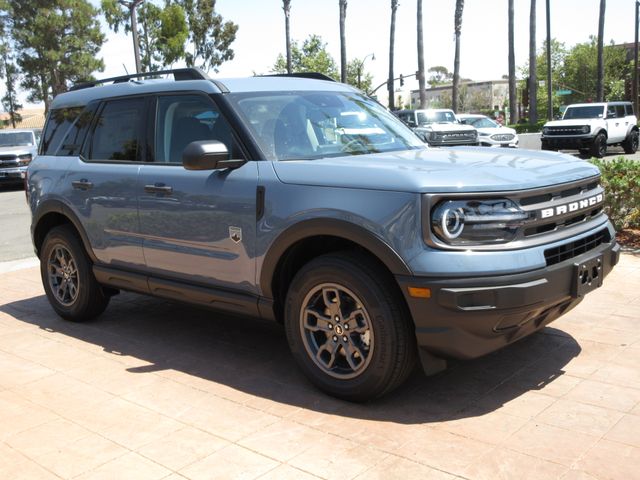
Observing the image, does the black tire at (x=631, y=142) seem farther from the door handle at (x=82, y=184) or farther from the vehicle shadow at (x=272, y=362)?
the door handle at (x=82, y=184)

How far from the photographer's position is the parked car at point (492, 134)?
76.8 feet

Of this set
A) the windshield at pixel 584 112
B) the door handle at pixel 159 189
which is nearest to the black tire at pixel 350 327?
the door handle at pixel 159 189

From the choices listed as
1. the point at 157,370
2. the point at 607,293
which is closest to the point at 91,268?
the point at 157,370

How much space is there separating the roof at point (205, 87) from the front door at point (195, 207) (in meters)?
0.08

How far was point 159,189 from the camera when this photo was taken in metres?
4.73

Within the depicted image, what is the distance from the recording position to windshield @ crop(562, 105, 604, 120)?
23.6m

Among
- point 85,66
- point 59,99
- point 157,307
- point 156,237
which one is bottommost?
point 157,307

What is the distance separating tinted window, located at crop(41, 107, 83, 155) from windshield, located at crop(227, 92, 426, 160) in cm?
206

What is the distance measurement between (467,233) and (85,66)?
163 ft

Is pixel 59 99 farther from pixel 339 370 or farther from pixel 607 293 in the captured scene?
pixel 607 293

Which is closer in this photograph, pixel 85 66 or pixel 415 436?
pixel 415 436

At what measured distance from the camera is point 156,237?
482 cm

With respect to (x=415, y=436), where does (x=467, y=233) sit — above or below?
above

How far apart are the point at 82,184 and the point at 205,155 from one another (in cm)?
177
